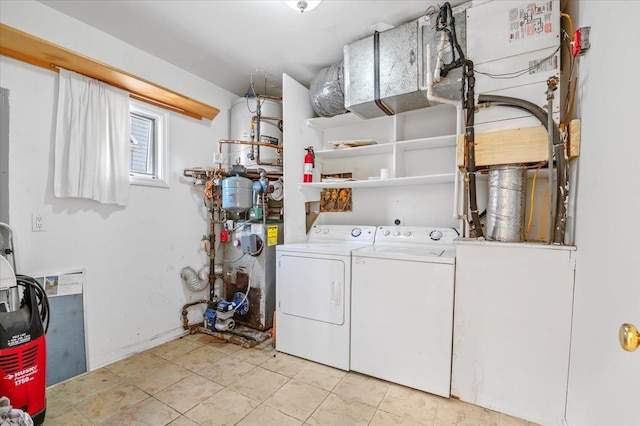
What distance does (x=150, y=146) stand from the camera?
2.73 metres

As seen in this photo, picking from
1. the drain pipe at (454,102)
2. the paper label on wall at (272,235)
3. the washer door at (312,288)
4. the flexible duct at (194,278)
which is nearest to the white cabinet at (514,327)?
the drain pipe at (454,102)

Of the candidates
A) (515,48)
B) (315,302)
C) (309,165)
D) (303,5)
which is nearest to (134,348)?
(315,302)

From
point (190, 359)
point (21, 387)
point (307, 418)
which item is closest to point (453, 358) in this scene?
point (307, 418)

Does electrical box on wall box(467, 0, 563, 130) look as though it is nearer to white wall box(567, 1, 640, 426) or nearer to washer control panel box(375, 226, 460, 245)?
white wall box(567, 1, 640, 426)

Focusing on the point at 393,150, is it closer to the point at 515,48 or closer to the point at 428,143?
the point at 428,143

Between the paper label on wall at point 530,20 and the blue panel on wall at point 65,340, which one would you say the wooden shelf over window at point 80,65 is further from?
the paper label on wall at point 530,20

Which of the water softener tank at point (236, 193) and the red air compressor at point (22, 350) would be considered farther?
the water softener tank at point (236, 193)

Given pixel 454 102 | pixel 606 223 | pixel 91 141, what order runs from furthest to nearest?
pixel 91 141 → pixel 454 102 → pixel 606 223

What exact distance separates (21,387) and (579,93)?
349 centimetres

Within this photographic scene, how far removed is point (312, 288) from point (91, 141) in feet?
7.06

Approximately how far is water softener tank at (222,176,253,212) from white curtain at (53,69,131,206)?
846mm

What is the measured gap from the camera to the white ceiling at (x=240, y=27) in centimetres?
193

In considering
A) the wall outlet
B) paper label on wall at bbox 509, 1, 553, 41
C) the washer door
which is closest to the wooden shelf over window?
the wall outlet

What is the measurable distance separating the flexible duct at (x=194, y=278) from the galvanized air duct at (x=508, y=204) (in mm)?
2760
